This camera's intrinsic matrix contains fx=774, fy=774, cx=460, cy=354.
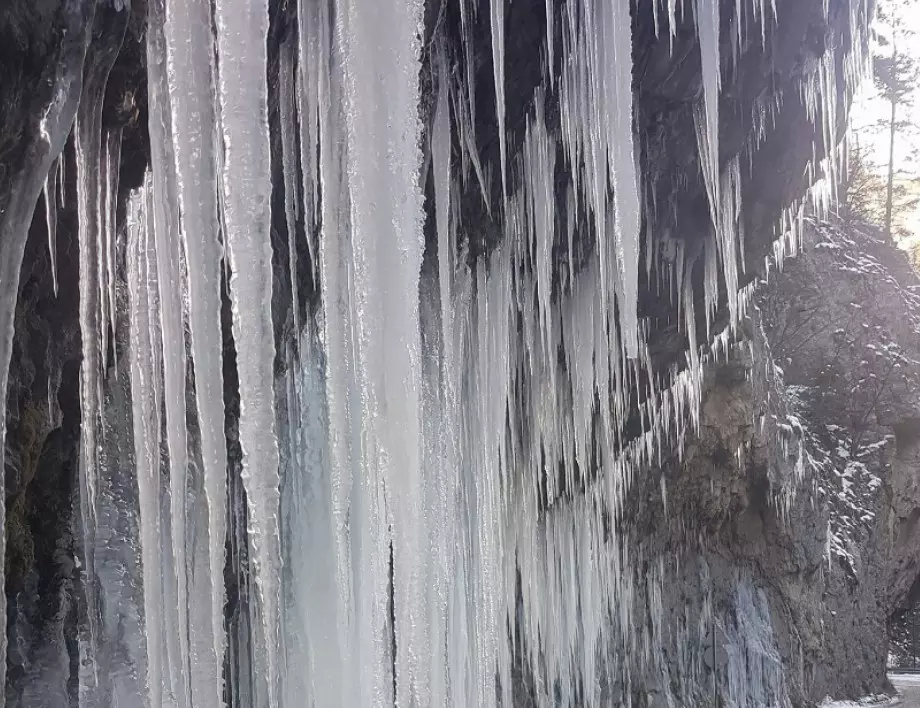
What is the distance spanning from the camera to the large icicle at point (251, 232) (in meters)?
1.52

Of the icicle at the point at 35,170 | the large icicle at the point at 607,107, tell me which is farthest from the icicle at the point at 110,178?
the large icicle at the point at 607,107

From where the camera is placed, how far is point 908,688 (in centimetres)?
1120

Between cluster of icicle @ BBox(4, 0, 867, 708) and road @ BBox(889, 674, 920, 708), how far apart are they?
23.6ft

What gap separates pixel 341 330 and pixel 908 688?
1253cm

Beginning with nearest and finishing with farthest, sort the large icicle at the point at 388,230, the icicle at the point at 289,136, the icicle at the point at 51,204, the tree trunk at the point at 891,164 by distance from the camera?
1. the large icicle at the point at 388,230
2. the icicle at the point at 51,204
3. the icicle at the point at 289,136
4. the tree trunk at the point at 891,164

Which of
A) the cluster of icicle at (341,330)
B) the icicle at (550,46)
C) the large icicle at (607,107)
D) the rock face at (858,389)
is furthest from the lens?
the rock face at (858,389)

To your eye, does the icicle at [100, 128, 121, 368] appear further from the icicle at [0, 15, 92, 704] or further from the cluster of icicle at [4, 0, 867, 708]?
the icicle at [0, 15, 92, 704]

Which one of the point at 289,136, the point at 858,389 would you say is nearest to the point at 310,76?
the point at 289,136

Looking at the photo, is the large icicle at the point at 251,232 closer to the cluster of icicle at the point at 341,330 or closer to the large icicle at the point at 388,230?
the cluster of icicle at the point at 341,330

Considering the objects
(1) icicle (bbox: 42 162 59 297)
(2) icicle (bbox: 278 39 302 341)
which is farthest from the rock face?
(1) icicle (bbox: 42 162 59 297)

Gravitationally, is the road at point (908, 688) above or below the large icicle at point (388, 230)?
below

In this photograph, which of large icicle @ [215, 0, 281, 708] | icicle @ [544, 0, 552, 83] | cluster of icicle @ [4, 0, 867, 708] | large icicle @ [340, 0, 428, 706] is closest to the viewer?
large icicle @ [215, 0, 281, 708]

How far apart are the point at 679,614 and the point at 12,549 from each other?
26.6 ft

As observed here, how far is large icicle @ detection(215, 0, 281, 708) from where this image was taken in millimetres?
1517
